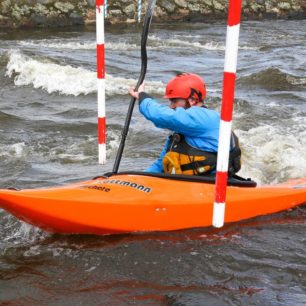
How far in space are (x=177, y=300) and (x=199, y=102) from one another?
4.89 feet

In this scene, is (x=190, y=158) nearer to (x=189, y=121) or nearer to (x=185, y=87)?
(x=189, y=121)

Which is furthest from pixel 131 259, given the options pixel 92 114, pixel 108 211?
pixel 92 114

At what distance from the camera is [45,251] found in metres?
3.69

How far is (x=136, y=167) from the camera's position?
577cm

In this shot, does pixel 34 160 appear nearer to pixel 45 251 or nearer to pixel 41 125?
pixel 41 125

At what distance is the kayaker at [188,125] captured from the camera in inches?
151

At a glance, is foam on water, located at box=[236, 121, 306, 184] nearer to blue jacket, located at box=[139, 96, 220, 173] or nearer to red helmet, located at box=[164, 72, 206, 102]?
blue jacket, located at box=[139, 96, 220, 173]

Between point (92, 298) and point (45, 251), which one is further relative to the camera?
point (45, 251)

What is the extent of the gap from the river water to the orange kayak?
111 mm

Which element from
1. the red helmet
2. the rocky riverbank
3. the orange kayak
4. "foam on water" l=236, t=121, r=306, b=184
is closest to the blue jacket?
the red helmet

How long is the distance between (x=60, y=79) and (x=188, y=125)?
6.48 meters

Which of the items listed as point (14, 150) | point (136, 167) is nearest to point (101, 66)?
point (136, 167)

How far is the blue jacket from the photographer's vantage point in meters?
3.81

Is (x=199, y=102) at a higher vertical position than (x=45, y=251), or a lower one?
higher
